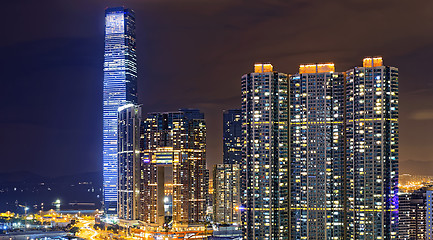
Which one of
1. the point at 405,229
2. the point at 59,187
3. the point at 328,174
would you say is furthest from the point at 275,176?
the point at 59,187

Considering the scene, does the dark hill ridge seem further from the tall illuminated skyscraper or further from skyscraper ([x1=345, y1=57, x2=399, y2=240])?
skyscraper ([x1=345, y1=57, x2=399, y2=240])

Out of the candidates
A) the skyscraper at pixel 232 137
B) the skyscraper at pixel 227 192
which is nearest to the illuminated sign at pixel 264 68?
the skyscraper at pixel 227 192

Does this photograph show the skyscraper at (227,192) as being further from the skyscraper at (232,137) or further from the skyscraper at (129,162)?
the skyscraper at (129,162)

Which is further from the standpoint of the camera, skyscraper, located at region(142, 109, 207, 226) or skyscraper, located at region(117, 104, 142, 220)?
skyscraper, located at region(117, 104, 142, 220)

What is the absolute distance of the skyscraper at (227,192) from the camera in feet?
202

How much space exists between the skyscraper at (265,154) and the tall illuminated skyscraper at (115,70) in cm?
4598

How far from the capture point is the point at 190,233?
190ft

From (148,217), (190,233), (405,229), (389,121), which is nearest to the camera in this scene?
(389,121)

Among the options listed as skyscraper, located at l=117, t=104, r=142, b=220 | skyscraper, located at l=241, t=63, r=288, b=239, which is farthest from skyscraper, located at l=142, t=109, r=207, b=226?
skyscraper, located at l=241, t=63, r=288, b=239

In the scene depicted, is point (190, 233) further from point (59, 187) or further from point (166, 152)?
point (59, 187)

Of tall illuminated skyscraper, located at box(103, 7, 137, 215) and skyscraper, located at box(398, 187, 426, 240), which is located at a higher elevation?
tall illuminated skyscraper, located at box(103, 7, 137, 215)

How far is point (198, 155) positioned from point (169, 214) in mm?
6760

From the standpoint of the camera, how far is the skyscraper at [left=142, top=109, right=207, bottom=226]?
6278cm

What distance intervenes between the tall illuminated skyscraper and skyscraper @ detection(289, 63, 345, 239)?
154 feet
